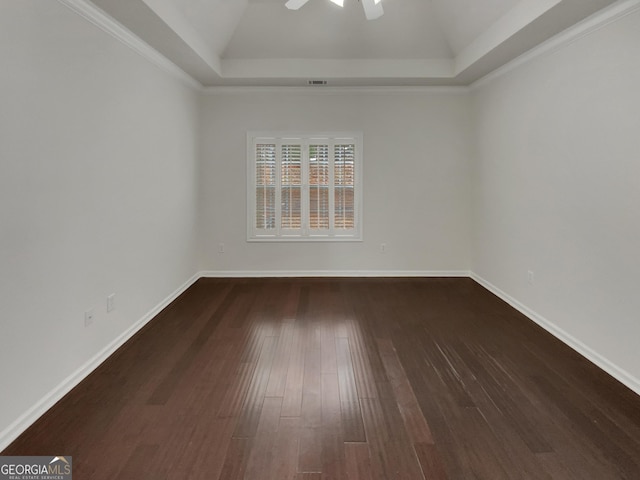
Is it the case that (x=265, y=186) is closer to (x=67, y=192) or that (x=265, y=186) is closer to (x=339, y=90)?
(x=339, y=90)

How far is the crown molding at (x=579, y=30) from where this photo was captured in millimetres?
2500

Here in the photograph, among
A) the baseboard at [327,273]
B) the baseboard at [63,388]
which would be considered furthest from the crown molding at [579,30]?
the baseboard at [63,388]

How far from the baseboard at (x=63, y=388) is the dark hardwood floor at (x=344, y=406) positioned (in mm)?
50

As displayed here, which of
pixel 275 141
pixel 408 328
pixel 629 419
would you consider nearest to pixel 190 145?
pixel 275 141

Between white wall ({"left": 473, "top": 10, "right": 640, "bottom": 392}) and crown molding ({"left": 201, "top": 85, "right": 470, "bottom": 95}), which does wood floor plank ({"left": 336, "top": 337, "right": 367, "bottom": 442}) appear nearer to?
white wall ({"left": 473, "top": 10, "right": 640, "bottom": 392})

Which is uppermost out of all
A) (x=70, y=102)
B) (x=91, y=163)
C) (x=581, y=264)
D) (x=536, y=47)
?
(x=536, y=47)

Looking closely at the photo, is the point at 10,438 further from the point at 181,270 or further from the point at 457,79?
the point at 457,79

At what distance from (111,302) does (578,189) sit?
394cm

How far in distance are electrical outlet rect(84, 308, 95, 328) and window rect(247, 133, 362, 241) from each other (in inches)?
108

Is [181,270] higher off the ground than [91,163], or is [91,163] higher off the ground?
[91,163]

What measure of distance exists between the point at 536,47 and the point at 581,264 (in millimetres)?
2094

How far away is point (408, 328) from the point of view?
3.46 meters

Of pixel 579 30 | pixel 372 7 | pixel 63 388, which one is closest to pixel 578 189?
pixel 579 30

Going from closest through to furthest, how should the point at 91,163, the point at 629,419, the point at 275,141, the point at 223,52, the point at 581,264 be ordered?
the point at 629,419, the point at 91,163, the point at 581,264, the point at 223,52, the point at 275,141
